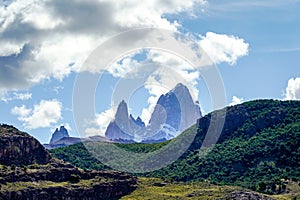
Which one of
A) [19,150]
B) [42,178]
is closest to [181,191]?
[42,178]

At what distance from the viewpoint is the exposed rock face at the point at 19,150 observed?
184750 mm

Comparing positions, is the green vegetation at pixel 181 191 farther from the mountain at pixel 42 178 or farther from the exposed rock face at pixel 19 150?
the exposed rock face at pixel 19 150

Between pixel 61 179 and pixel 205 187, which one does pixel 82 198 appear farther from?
pixel 205 187

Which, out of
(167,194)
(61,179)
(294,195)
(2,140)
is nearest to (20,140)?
(2,140)

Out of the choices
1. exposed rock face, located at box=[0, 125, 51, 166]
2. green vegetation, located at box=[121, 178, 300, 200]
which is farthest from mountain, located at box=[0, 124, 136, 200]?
green vegetation, located at box=[121, 178, 300, 200]

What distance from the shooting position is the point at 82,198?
17300cm

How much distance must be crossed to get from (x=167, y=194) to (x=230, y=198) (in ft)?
68.2

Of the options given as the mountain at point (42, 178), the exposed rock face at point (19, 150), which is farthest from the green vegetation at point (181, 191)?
the exposed rock face at point (19, 150)

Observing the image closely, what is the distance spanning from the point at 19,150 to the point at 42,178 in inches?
783

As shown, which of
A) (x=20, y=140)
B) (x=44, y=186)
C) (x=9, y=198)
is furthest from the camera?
(x=20, y=140)

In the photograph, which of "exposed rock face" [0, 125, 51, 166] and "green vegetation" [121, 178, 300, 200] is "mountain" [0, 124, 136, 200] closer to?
"exposed rock face" [0, 125, 51, 166]

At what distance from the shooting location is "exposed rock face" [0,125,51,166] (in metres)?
185

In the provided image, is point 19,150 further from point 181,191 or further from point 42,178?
point 181,191

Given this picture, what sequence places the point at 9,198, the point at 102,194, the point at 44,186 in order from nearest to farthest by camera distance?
the point at 9,198 → the point at 44,186 → the point at 102,194
